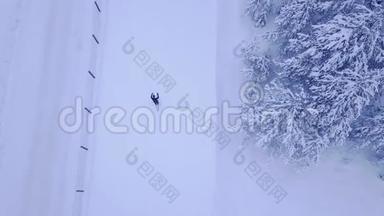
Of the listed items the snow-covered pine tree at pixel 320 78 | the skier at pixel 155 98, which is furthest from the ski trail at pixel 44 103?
the snow-covered pine tree at pixel 320 78

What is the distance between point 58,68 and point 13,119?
4.37ft

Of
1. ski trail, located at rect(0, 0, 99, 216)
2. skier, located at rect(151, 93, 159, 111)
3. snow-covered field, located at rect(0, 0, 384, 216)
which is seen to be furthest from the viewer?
skier, located at rect(151, 93, 159, 111)

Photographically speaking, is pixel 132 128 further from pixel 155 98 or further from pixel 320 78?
pixel 320 78

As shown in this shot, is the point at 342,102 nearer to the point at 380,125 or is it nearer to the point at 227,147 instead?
the point at 380,125

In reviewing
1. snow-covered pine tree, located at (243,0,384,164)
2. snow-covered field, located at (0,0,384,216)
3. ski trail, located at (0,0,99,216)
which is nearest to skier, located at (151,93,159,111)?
snow-covered field, located at (0,0,384,216)

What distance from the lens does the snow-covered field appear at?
745 cm

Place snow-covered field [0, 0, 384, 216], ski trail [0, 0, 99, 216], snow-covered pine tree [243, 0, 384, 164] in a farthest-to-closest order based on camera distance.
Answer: snow-covered field [0, 0, 384, 216], ski trail [0, 0, 99, 216], snow-covered pine tree [243, 0, 384, 164]

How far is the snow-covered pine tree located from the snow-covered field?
2.83 ft

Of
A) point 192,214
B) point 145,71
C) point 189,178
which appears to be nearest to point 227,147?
point 189,178

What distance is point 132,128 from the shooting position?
7828 millimetres

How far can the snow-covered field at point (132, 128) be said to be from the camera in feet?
24.4

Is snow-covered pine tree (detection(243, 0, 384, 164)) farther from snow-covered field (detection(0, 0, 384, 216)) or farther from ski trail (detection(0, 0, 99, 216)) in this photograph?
ski trail (detection(0, 0, 99, 216))

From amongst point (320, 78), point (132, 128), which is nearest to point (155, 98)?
point (132, 128)

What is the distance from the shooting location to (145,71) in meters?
8.05
